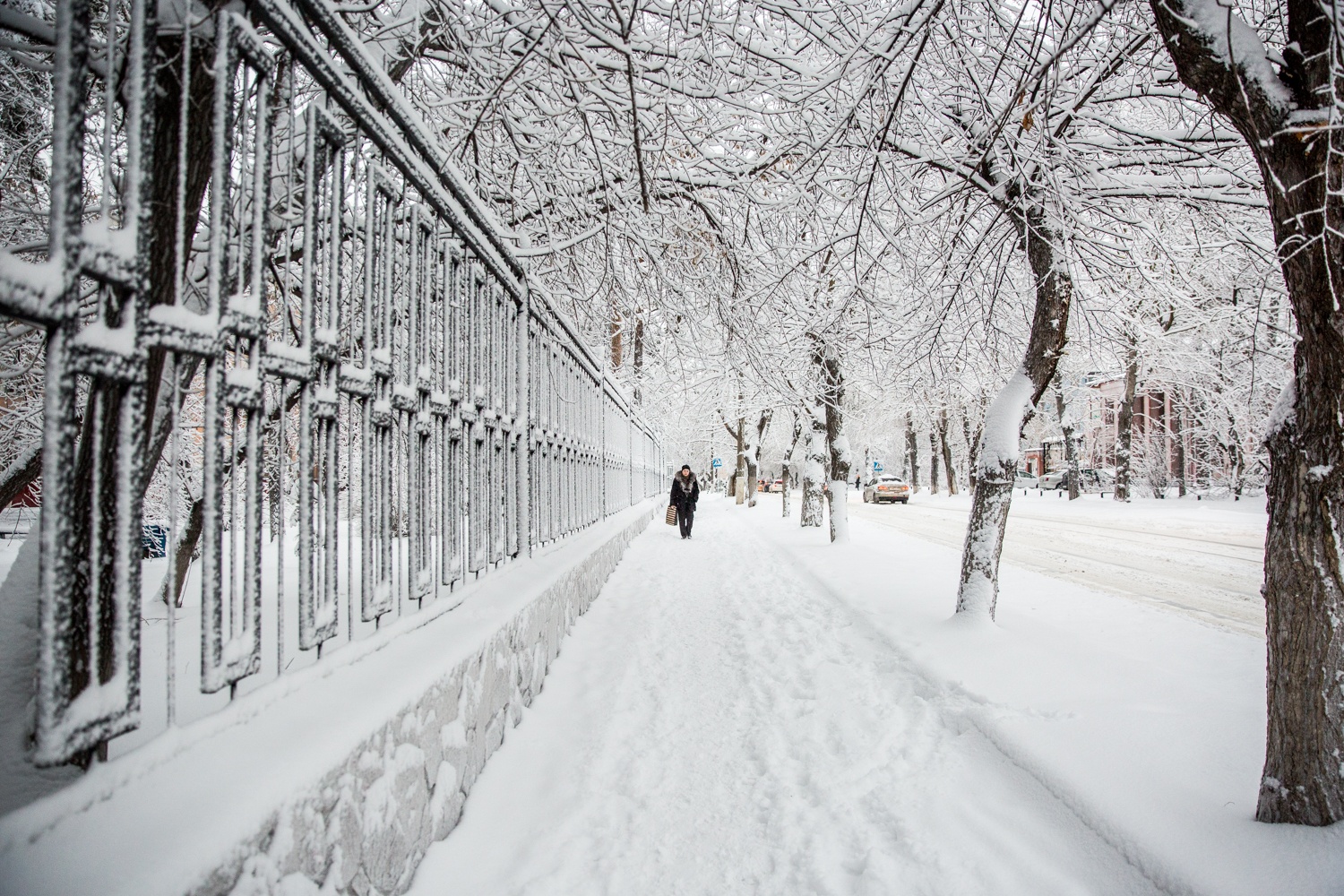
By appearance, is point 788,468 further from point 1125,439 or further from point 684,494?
point 1125,439

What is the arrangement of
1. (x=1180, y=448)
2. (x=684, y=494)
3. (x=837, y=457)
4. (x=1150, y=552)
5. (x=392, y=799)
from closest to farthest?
(x=392, y=799) < (x=1150, y=552) < (x=837, y=457) < (x=684, y=494) < (x=1180, y=448)

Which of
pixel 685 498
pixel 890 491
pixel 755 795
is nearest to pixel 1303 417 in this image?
pixel 755 795

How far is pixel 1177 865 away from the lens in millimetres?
2203

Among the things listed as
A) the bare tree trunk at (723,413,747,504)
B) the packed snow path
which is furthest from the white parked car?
the packed snow path

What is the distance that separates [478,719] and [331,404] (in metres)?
1.56

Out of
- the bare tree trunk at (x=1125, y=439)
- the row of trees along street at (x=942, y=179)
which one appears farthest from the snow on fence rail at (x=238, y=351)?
the bare tree trunk at (x=1125, y=439)

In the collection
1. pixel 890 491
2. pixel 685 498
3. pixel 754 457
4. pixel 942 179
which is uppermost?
pixel 942 179

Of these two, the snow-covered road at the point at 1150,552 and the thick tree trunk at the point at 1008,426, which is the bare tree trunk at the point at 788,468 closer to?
the snow-covered road at the point at 1150,552

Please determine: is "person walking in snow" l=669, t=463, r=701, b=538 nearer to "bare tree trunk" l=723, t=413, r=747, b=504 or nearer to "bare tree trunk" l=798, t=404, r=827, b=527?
"bare tree trunk" l=798, t=404, r=827, b=527

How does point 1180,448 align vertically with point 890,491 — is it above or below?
above

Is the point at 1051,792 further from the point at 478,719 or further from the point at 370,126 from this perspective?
the point at 370,126

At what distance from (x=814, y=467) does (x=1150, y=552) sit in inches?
250

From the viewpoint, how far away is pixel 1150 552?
464 inches

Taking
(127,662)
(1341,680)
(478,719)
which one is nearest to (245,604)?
(127,662)
